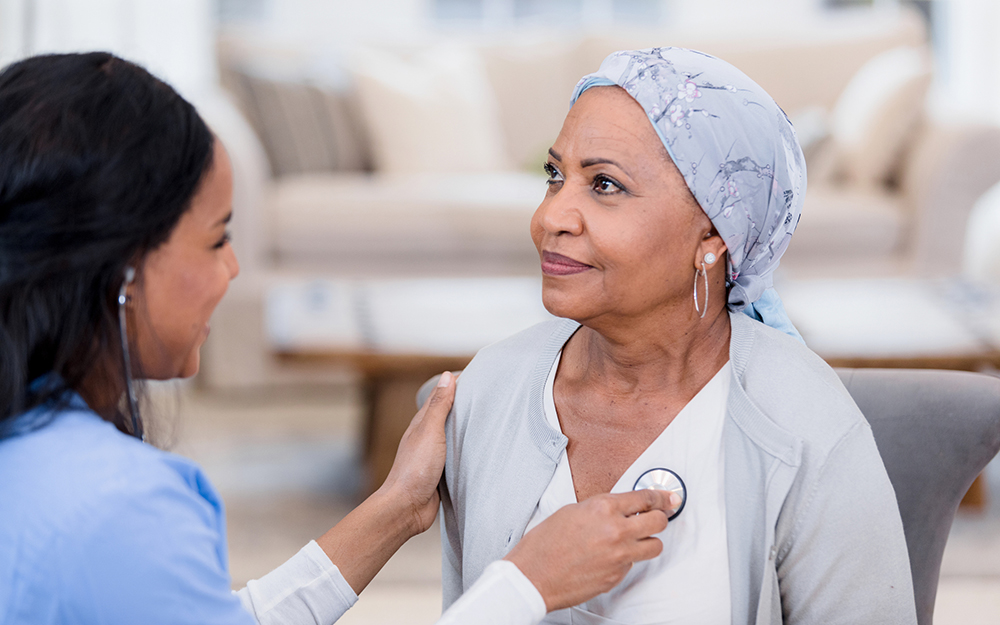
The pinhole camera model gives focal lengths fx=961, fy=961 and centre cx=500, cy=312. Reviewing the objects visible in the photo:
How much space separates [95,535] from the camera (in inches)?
28.5

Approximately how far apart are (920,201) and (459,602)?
125 inches

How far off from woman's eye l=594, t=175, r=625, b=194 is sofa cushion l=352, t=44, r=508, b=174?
2.96 m

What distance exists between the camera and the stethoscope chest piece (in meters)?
1.09

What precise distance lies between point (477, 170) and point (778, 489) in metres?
3.21

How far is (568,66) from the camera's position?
431cm

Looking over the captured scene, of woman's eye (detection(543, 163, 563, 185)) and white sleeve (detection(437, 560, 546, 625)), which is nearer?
white sleeve (detection(437, 560, 546, 625))

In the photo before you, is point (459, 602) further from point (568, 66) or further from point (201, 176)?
point (568, 66)

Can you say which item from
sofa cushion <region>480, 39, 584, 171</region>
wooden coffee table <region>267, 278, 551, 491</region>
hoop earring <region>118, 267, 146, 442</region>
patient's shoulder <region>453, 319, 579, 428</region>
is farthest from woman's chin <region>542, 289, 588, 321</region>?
sofa cushion <region>480, 39, 584, 171</region>

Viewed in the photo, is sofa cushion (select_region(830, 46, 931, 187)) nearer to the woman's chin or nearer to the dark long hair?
the woman's chin

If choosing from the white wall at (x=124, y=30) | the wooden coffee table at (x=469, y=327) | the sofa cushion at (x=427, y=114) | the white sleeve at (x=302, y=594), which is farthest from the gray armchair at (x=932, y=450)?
the white wall at (x=124, y=30)

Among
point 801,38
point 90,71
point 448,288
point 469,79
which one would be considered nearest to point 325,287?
point 448,288

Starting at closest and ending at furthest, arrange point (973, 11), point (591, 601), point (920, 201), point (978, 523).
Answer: point (591, 601), point (978, 523), point (920, 201), point (973, 11)

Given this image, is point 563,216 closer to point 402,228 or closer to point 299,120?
point 402,228

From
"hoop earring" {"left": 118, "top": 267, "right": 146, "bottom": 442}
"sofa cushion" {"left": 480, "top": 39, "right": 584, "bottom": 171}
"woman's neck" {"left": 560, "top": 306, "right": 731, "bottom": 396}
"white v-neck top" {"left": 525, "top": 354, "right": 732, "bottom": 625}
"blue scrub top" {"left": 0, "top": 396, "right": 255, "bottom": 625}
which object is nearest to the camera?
"blue scrub top" {"left": 0, "top": 396, "right": 255, "bottom": 625}
